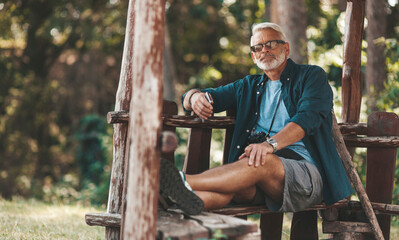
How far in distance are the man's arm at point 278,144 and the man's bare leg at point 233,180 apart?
0.04m

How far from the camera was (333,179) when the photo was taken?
343 centimetres

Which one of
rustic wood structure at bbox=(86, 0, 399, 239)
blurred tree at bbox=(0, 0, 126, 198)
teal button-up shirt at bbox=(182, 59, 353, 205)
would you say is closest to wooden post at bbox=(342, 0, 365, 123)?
rustic wood structure at bbox=(86, 0, 399, 239)

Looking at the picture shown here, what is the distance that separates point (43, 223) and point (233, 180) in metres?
2.39

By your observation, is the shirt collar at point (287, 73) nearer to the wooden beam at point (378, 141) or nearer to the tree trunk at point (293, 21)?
the wooden beam at point (378, 141)

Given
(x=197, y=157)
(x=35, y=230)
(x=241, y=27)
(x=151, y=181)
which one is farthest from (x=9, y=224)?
(x=241, y=27)

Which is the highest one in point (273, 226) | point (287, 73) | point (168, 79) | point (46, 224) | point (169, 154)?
point (168, 79)

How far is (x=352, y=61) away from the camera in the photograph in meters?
4.45

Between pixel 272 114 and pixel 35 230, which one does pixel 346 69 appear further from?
pixel 35 230

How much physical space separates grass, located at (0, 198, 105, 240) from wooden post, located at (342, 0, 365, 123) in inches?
90.7

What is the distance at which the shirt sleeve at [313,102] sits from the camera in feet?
10.9

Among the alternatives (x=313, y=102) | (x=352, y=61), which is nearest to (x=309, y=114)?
(x=313, y=102)

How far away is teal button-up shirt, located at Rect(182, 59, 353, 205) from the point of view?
3.38 meters

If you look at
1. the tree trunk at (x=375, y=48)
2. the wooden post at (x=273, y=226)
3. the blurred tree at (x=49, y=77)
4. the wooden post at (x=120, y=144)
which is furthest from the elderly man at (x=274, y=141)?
the blurred tree at (x=49, y=77)

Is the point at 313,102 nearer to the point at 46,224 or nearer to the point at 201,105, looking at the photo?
the point at 201,105
